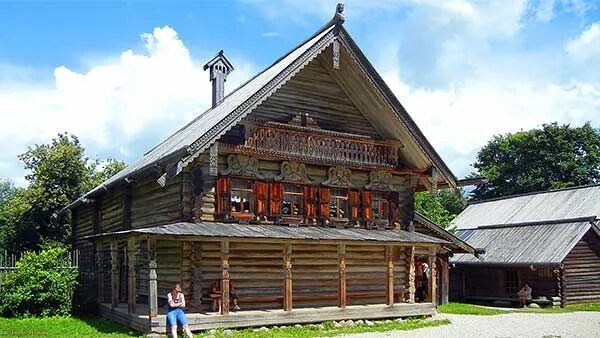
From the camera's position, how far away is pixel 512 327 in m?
23.1

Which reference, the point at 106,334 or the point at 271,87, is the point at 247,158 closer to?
the point at 271,87

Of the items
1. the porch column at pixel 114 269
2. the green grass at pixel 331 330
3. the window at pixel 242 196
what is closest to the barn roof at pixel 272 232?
the porch column at pixel 114 269

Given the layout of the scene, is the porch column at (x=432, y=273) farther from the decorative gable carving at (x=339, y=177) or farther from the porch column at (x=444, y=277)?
the porch column at (x=444, y=277)

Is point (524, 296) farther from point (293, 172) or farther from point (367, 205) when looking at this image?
point (293, 172)

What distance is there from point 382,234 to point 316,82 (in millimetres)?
6383

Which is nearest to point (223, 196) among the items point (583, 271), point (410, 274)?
point (410, 274)

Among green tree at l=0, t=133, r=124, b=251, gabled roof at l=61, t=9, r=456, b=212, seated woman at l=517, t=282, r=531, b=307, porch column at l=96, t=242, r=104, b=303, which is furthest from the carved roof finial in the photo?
green tree at l=0, t=133, r=124, b=251

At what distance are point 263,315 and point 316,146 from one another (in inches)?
269

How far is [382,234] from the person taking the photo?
2609 cm

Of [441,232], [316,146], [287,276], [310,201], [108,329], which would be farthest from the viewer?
[441,232]

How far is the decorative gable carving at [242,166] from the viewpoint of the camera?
23.8 metres

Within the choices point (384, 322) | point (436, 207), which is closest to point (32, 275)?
point (384, 322)

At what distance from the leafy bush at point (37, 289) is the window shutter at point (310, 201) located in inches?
359

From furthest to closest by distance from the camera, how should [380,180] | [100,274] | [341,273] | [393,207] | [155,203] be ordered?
[393,207]
[380,180]
[100,274]
[155,203]
[341,273]
